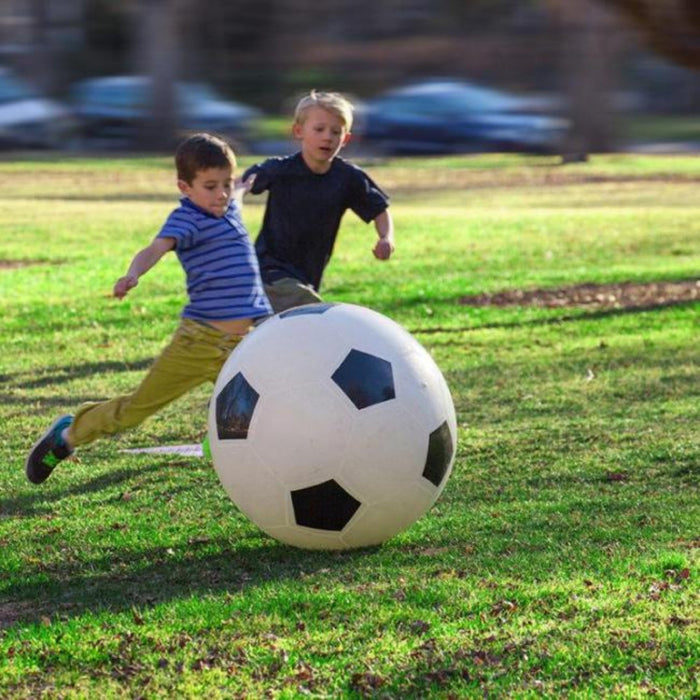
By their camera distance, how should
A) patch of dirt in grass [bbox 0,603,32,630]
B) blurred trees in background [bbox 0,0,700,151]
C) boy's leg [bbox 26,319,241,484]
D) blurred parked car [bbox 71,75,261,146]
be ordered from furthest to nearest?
blurred trees in background [bbox 0,0,700,151] → blurred parked car [bbox 71,75,261,146] → boy's leg [bbox 26,319,241,484] → patch of dirt in grass [bbox 0,603,32,630]

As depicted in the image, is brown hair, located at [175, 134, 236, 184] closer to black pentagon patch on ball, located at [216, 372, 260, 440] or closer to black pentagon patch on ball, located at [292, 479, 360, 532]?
black pentagon patch on ball, located at [216, 372, 260, 440]

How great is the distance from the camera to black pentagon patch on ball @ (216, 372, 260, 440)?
19.4ft

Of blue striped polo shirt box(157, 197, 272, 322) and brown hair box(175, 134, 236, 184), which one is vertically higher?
brown hair box(175, 134, 236, 184)

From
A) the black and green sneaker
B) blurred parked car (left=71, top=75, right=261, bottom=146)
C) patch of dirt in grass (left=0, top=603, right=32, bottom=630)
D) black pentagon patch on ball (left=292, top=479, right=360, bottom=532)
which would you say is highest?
black pentagon patch on ball (left=292, top=479, right=360, bottom=532)

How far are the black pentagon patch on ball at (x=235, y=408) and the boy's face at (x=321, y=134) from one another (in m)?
2.50

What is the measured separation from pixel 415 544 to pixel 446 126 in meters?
46.0

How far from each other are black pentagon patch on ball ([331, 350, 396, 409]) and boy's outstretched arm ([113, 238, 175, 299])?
126 cm

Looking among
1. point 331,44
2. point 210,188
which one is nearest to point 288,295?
point 210,188

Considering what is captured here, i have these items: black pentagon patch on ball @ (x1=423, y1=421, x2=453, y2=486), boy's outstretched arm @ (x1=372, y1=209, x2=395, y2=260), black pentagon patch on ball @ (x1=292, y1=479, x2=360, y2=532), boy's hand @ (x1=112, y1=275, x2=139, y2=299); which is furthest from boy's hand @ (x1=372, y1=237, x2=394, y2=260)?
black pentagon patch on ball @ (x1=292, y1=479, x2=360, y2=532)

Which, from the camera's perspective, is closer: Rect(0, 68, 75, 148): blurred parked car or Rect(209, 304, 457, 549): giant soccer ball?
Rect(209, 304, 457, 549): giant soccer ball

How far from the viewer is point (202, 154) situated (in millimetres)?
7145

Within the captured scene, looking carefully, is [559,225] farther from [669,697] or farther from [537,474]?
[669,697]

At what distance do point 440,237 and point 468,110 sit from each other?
30.7m

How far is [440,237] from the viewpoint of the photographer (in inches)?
869
